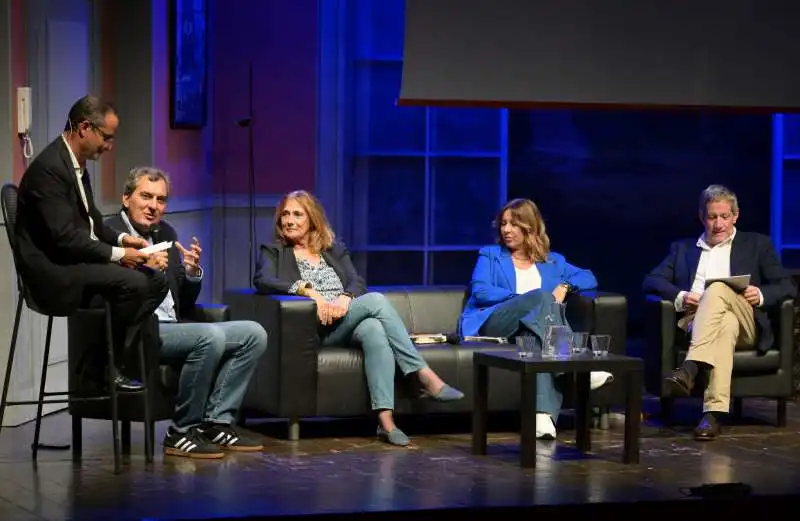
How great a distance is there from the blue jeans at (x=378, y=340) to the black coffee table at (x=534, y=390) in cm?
38

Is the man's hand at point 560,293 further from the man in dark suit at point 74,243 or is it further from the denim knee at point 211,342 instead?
the man in dark suit at point 74,243

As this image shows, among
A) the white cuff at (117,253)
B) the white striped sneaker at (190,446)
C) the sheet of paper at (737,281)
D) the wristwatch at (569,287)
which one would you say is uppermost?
the white cuff at (117,253)

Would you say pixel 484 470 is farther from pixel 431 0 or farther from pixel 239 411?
pixel 431 0

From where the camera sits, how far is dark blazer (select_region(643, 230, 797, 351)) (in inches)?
272

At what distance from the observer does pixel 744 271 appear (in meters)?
7.02

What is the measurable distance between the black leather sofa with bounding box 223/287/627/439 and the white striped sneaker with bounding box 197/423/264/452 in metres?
0.30

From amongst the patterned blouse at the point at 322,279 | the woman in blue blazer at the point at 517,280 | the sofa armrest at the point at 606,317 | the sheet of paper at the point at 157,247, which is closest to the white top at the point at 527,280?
the woman in blue blazer at the point at 517,280

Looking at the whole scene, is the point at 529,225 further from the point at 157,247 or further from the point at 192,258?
the point at 157,247

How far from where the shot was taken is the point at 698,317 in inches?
263

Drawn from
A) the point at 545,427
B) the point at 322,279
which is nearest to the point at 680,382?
the point at 545,427

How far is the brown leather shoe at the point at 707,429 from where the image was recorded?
6.52 metres

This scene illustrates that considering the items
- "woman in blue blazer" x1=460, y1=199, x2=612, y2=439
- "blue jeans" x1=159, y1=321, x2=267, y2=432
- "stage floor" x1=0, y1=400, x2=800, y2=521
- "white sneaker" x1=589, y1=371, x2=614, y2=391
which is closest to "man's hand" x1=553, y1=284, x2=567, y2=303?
"woman in blue blazer" x1=460, y1=199, x2=612, y2=439

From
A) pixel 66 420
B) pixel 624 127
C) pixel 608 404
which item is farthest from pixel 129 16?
pixel 624 127

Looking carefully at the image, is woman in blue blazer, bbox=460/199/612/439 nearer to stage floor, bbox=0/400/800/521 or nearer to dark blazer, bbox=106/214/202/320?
stage floor, bbox=0/400/800/521
